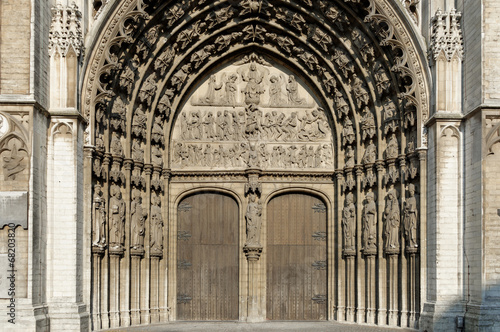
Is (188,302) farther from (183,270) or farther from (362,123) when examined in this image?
(362,123)

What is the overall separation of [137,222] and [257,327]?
372 centimetres

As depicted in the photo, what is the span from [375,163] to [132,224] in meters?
5.88

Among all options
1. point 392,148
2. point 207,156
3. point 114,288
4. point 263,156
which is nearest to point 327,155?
point 263,156

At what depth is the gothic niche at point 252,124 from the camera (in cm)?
1980

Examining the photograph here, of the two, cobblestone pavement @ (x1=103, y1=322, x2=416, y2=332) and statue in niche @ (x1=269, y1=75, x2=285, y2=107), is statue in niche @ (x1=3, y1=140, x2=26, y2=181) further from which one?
statue in niche @ (x1=269, y1=75, x2=285, y2=107)

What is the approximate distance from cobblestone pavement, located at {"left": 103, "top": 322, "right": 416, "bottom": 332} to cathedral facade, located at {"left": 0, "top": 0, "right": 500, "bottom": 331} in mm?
495

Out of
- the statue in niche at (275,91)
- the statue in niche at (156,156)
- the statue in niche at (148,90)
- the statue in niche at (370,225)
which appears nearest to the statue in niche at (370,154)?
the statue in niche at (370,225)

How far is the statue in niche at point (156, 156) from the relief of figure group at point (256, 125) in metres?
0.95

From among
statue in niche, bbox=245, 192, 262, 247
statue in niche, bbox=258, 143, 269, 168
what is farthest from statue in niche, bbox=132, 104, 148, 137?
statue in niche, bbox=245, 192, 262, 247

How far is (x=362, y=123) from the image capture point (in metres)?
18.6

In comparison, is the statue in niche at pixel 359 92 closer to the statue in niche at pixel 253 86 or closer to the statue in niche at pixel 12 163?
the statue in niche at pixel 253 86

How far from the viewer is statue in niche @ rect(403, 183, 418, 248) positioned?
16.2 m

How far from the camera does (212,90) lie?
20062mm

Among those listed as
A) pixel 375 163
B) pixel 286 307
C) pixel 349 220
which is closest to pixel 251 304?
pixel 286 307
